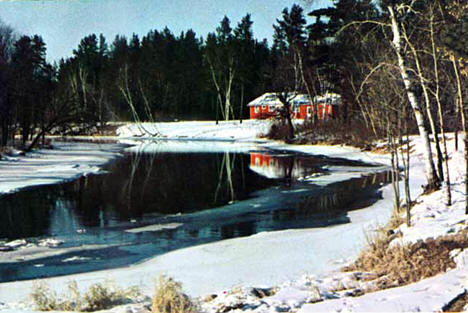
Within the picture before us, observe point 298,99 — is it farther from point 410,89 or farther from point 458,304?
point 458,304

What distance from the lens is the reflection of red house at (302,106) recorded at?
182 ft

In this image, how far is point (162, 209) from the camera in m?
17.4

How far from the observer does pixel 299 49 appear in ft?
179

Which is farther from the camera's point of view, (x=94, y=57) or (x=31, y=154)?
(x=94, y=57)

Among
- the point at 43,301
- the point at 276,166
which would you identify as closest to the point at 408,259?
the point at 43,301

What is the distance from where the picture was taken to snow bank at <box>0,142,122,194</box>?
23.2m

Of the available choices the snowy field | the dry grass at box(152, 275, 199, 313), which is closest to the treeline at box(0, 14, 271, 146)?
the snowy field

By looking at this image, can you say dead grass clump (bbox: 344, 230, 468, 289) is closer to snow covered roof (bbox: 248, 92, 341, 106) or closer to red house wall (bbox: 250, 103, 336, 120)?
snow covered roof (bbox: 248, 92, 341, 106)

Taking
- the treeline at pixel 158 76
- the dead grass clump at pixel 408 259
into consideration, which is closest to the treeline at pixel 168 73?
the treeline at pixel 158 76

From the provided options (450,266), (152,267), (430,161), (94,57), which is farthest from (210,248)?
(94,57)

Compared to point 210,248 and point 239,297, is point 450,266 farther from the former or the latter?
point 210,248

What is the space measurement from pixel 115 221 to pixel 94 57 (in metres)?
77.9

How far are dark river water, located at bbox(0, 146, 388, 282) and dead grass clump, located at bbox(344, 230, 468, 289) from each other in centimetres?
457

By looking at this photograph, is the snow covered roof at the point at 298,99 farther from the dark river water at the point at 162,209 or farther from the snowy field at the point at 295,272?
the snowy field at the point at 295,272
